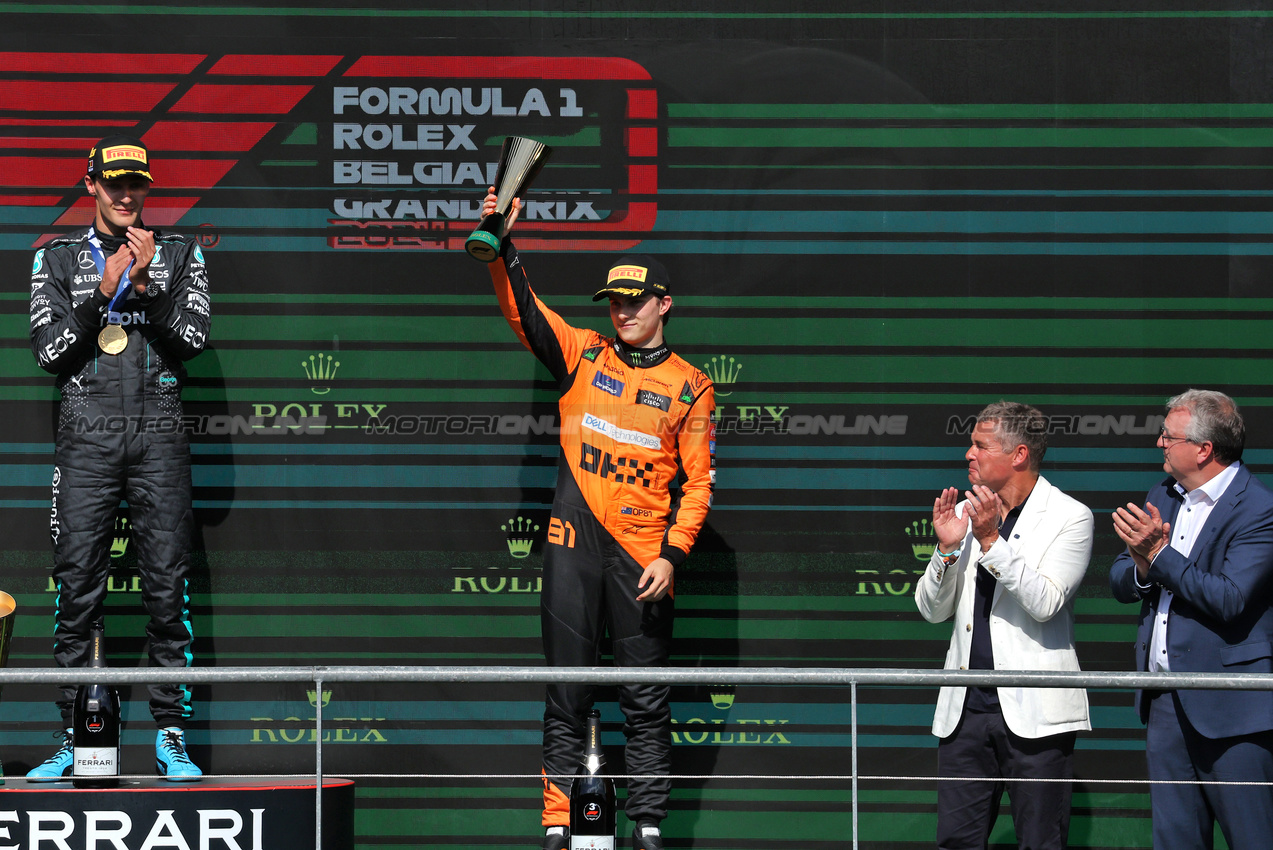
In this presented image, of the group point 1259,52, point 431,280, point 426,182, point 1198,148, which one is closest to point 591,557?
point 431,280

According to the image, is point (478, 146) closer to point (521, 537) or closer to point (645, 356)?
point (645, 356)

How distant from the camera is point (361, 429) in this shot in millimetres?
4492

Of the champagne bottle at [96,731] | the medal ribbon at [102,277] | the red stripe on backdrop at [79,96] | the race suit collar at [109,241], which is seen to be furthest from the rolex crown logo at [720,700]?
the red stripe on backdrop at [79,96]

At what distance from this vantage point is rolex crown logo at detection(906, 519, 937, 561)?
176 inches

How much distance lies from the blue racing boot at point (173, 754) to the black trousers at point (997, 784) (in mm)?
2336

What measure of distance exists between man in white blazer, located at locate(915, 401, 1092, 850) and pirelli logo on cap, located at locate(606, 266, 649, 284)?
116 cm

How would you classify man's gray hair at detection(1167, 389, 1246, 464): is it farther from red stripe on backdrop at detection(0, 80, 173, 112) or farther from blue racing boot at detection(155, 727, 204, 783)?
red stripe on backdrop at detection(0, 80, 173, 112)

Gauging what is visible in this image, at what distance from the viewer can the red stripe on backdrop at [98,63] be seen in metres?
4.45

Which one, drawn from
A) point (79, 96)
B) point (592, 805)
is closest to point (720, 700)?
point (592, 805)

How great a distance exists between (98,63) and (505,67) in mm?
1474

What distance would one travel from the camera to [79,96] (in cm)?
445

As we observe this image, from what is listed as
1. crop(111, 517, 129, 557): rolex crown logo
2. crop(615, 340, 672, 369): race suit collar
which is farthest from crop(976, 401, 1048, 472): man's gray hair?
crop(111, 517, 129, 557): rolex crown logo

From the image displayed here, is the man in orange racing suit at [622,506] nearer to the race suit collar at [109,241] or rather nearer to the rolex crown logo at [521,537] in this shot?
the rolex crown logo at [521,537]

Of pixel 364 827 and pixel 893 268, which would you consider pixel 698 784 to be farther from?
pixel 893 268
